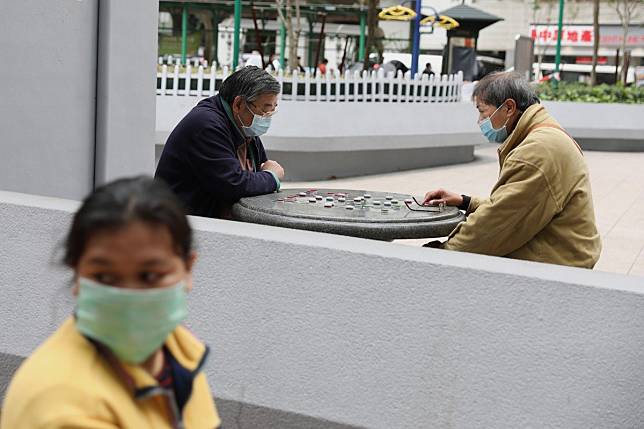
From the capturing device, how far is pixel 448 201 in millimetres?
5148

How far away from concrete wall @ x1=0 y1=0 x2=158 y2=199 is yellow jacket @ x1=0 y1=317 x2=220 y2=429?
417cm

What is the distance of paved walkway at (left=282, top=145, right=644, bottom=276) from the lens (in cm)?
962

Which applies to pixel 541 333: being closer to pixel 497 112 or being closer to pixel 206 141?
pixel 497 112

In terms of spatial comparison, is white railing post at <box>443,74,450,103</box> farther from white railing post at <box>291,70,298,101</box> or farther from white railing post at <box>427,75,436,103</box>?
white railing post at <box>291,70,298,101</box>

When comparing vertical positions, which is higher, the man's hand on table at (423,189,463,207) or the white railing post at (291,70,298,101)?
the white railing post at (291,70,298,101)

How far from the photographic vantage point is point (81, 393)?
171cm

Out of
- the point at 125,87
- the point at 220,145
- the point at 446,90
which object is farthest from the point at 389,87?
the point at 220,145

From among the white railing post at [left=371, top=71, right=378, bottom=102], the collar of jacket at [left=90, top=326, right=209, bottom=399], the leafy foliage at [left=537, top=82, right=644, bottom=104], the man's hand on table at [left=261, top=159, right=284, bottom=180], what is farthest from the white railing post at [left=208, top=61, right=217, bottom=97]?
the collar of jacket at [left=90, top=326, right=209, bottom=399]

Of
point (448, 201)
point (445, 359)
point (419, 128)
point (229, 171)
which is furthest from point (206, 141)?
point (419, 128)

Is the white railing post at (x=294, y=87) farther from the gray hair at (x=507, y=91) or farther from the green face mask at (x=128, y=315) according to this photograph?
the green face mask at (x=128, y=315)

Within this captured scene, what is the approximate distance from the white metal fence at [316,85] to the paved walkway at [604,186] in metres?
1.15

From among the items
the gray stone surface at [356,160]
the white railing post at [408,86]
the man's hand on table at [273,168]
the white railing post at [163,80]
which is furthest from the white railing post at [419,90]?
the man's hand on table at [273,168]

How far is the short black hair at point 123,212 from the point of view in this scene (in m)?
1.68

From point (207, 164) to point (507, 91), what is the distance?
4.40ft
